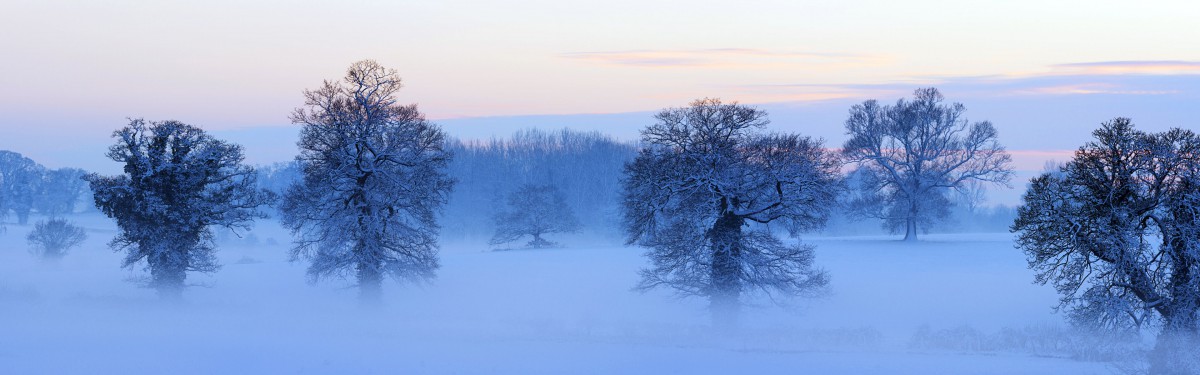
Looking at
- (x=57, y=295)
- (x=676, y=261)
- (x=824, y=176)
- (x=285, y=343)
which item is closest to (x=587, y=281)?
(x=676, y=261)

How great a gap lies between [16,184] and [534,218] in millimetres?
62355

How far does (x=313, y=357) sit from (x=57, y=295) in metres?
20.8

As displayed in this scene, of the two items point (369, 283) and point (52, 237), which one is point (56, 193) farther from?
point (369, 283)

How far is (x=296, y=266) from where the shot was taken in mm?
44281

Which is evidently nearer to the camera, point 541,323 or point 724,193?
point 724,193

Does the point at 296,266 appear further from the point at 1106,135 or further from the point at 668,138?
the point at 1106,135

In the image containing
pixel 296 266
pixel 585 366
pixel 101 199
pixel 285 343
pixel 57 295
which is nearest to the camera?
pixel 585 366

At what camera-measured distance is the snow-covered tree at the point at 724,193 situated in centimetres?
2731

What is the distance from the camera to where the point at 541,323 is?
98.9 feet

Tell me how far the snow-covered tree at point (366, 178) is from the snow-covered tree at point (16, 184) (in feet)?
266

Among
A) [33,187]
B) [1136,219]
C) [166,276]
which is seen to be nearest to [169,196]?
[166,276]

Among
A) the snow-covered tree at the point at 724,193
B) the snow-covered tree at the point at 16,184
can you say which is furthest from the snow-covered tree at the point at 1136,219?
the snow-covered tree at the point at 16,184

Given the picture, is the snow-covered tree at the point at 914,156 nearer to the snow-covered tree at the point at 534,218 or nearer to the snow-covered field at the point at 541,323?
the snow-covered field at the point at 541,323

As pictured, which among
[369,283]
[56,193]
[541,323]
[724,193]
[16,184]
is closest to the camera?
[724,193]
